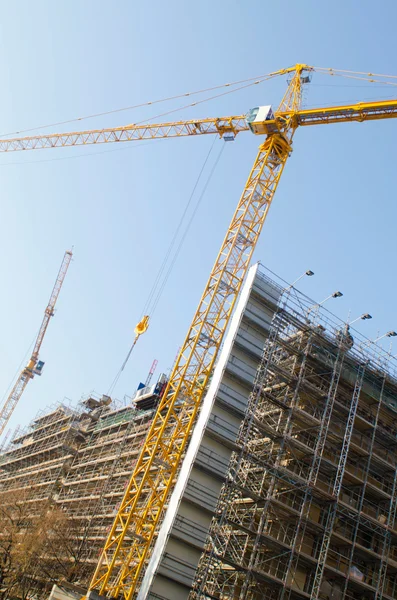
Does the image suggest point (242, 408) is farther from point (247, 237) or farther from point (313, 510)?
point (247, 237)

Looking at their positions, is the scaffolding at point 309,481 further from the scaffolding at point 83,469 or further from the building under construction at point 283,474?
the scaffolding at point 83,469

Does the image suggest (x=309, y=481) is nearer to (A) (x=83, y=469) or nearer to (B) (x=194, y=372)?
(B) (x=194, y=372)

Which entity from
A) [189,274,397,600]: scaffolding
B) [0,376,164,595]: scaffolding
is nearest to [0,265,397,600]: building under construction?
[189,274,397,600]: scaffolding

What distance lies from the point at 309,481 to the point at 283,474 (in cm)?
155

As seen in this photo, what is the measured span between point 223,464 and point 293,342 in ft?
33.7

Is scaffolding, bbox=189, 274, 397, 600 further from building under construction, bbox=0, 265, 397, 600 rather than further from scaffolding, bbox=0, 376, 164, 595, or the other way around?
scaffolding, bbox=0, 376, 164, 595

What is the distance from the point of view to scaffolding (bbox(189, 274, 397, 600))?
32.5 meters

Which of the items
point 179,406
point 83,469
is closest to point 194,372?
point 179,406

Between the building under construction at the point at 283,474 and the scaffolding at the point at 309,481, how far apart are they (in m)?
0.09

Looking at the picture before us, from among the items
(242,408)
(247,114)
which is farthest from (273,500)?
(247,114)

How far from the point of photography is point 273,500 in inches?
1264

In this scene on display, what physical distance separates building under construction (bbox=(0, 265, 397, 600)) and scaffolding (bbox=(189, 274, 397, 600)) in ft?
0.30

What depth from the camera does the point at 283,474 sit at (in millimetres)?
34000

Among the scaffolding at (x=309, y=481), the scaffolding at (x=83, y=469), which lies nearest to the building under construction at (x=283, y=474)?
the scaffolding at (x=309, y=481)
